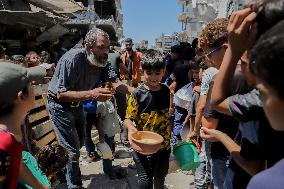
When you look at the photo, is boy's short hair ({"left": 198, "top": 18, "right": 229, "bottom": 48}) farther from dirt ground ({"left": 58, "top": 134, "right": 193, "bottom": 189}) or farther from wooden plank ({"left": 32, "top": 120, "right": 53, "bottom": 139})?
dirt ground ({"left": 58, "top": 134, "right": 193, "bottom": 189})

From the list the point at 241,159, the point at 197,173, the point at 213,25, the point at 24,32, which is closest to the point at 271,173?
the point at 241,159

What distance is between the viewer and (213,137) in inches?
Answer: 85.0

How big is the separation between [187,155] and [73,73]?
1652mm

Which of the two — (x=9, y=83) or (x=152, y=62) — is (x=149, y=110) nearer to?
(x=152, y=62)

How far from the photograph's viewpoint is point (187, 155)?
3.62 m

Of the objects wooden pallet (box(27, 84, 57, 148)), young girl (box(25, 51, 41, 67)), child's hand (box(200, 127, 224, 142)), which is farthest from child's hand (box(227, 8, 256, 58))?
young girl (box(25, 51, 41, 67))

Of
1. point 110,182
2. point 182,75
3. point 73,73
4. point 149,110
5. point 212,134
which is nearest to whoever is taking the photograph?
point 212,134

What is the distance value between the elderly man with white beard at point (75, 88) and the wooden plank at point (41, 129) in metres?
0.15

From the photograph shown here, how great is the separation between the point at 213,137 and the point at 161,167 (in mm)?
1815

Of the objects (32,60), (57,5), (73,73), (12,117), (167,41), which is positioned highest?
(57,5)

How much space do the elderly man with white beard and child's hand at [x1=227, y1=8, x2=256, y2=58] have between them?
8.61 feet

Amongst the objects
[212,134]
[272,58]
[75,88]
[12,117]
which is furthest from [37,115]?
[272,58]

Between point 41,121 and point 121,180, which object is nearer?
point 41,121

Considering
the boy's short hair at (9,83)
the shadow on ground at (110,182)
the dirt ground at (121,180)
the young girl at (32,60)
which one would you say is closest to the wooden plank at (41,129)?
the dirt ground at (121,180)
